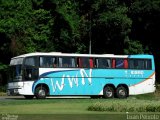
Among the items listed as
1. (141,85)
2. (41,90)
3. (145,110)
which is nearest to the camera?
(145,110)

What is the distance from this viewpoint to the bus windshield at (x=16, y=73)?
1465 inches

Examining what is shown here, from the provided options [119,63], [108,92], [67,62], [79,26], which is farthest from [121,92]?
[79,26]

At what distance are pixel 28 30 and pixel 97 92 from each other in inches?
818

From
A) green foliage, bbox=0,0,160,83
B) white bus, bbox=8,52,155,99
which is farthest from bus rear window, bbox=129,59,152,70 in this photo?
green foliage, bbox=0,0,160,83

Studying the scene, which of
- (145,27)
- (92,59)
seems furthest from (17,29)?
(92,59)

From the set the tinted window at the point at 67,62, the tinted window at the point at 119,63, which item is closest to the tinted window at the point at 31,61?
the tinted window at the point at 67,62

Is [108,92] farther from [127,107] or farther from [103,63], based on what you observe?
[127,107]

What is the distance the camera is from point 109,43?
56812mm

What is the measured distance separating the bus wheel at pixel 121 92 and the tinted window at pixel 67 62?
437cm

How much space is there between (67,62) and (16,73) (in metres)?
3.70

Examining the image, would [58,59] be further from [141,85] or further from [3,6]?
[3,6]

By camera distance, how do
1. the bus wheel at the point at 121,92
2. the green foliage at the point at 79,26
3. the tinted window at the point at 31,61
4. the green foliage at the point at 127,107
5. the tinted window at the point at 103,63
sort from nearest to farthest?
1. the green foliage at the point at 127,107
2. the tinted window at the point at 31,61
3. the tinted window at the point at 103,63
4. the bus wheel at the point at 121,92
5. the green foliage at the point at 79,26

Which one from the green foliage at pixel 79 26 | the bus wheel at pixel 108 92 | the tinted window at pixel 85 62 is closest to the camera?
the tinted window at pixel 85 62

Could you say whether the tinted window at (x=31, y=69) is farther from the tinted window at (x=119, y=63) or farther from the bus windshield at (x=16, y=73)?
the tinted window at (x=119, y=63)
